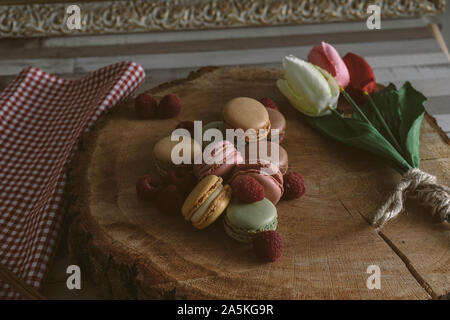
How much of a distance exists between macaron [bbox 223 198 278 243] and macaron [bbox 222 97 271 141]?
0.88 ft

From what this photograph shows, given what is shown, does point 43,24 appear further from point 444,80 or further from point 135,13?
point 444,80

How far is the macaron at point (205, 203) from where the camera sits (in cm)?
121

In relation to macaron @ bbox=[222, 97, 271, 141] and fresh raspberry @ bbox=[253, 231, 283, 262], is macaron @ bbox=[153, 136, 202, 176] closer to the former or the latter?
macaron @ bbox=[222, 97, 271, 141]

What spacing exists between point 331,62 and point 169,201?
716mm

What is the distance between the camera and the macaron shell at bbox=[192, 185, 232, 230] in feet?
3.97

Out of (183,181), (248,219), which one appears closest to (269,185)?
(248,219)

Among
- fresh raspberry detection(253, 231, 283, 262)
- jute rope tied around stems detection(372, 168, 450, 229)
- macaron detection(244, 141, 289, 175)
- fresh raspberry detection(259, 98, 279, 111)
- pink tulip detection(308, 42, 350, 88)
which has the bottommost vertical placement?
fresh raspberry detection(253, 231, 283, 262)

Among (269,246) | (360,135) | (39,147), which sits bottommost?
(39,147)

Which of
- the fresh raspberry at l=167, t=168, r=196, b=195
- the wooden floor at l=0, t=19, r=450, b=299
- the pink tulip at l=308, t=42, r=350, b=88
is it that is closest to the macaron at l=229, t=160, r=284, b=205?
the fresh raspberry at l=167, t=168, r=196, b=195

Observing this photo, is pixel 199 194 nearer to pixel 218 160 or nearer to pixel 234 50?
pixel 218 160

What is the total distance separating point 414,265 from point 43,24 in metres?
2.05

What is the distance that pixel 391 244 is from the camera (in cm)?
123

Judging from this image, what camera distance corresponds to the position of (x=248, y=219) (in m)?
1.18

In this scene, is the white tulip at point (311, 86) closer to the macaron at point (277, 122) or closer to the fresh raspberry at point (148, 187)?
the macaron at point (277, 122)
